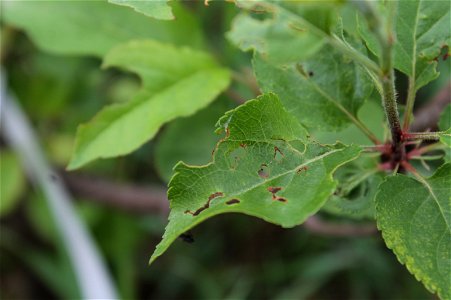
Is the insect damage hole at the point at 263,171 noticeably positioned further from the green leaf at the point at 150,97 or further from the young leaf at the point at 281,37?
the green leaf at the point at 150,97

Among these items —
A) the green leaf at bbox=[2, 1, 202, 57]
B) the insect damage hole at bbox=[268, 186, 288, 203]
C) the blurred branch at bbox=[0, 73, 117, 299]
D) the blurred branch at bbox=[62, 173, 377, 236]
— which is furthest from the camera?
the blurred branch at bbox=[0, 73, 117, 299]

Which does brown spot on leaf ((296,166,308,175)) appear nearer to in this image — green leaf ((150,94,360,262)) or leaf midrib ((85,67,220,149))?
green leaf ((150,94,360,262))

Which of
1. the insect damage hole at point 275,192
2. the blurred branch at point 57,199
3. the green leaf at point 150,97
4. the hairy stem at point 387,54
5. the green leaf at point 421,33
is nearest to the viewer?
the hairy stem at point 387,54

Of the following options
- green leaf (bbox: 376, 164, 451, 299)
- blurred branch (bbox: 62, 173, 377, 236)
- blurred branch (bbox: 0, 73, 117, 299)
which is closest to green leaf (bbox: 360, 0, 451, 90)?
green leaf (bbox: 376, 164, 451, 299)

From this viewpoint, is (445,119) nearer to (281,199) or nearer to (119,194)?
(281,199)

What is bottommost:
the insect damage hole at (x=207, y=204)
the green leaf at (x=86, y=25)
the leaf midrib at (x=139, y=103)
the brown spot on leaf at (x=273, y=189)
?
the green leaf at (x=86, y=25)

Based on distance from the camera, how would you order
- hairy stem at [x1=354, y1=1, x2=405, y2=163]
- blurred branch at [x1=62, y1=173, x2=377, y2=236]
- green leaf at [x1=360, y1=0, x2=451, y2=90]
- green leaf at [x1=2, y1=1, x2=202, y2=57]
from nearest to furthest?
hairy stem at [x1=354, y1=1, x2=405, y2=163] < green leaf at [x1=360, y1=0, x2=451, y2=90] < green leaf at [x1=2, y1=1, x2=202, y2=57] < blurred branch at [x1=62, y1=173, x2=377, y2=236]

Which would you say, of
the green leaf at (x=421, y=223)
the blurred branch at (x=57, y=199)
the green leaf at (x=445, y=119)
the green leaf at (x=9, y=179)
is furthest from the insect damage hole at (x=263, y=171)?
the green leaf at (x=9, y=179)

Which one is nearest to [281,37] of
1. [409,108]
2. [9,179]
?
[409,108]
